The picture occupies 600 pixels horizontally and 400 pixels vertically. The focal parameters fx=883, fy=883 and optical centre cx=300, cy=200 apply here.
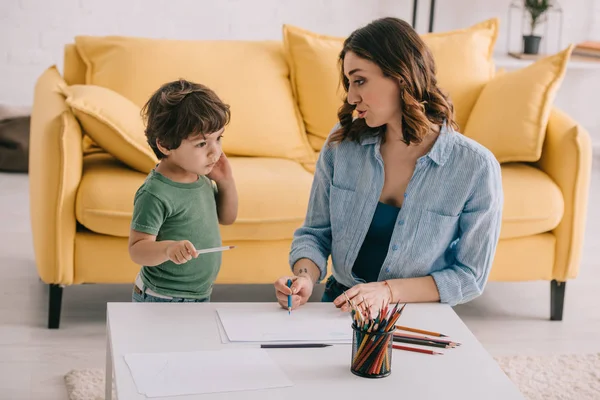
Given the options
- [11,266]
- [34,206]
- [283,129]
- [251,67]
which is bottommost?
[11,266]

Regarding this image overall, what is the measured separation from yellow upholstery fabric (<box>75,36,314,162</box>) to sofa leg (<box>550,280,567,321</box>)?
0.90 meters

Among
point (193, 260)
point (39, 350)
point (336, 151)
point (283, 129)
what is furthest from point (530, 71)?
point (39, 350)

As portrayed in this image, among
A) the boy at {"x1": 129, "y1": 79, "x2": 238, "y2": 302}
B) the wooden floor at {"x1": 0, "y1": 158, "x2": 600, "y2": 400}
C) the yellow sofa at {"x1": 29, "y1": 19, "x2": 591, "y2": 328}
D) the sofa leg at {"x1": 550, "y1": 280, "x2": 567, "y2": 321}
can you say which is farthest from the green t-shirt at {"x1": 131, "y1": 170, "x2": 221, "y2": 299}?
the sofa leg at {"x1": 550, "y1": 280, "x2": 567, "y2": 321}

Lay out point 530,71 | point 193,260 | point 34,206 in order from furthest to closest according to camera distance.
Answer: point 530,71
point 34,206
point 193,260

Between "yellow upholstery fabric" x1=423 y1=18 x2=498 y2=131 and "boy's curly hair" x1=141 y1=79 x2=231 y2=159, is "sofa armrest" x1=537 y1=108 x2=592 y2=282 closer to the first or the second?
"yellow upholstery fabric" x1=423 y1=18 x2=498 y2=131

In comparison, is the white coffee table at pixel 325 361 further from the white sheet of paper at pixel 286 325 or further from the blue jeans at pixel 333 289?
the blue jeans at pixel 333 289

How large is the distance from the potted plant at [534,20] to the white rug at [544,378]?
99.1 inches

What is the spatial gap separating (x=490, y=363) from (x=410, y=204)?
0.39m

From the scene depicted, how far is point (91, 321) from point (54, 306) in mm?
132

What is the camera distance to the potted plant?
4621 mm

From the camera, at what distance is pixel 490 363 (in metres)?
1.39

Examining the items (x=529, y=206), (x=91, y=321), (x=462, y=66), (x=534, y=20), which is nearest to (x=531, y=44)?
(x=534, y=20)

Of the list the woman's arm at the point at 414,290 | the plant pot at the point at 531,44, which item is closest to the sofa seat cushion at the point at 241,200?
the woman's arm at the point at 414,290

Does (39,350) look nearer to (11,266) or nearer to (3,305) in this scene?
(3,305)
